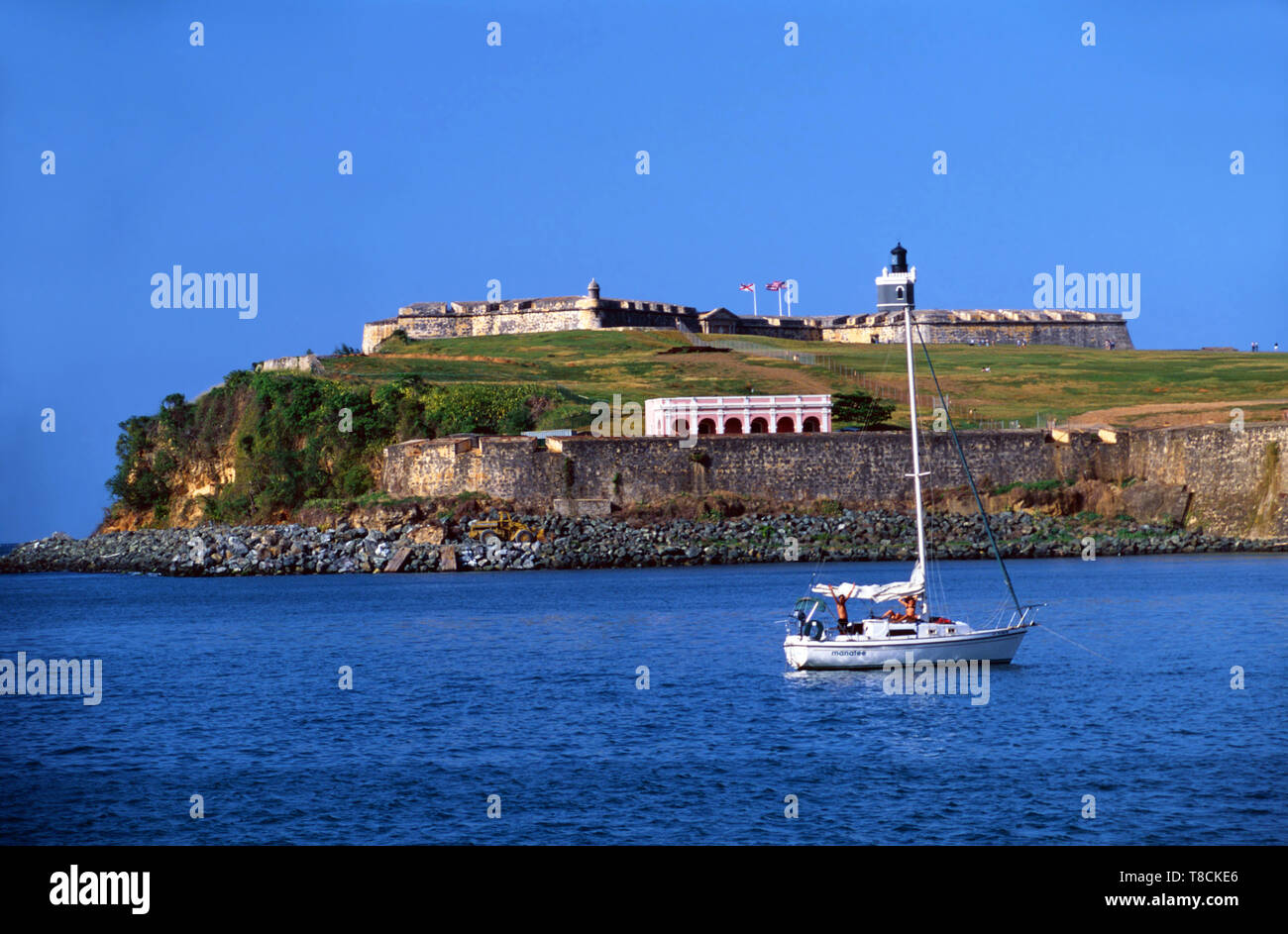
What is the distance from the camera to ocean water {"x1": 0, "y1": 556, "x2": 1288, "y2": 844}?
52.4 ft

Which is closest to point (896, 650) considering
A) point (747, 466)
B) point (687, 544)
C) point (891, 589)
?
point (891, 589)

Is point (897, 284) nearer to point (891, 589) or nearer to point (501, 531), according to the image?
point (891, 589)

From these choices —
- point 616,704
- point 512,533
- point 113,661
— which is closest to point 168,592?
point 512,533

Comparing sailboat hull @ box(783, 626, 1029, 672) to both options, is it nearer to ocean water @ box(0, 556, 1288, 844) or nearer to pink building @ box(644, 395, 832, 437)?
ocean water @ box(0, 556, 1288, 844)

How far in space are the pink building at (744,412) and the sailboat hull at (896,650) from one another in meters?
40.0

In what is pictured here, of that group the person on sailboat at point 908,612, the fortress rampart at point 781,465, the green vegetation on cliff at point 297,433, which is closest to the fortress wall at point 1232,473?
the fortress rampart at point 781,465

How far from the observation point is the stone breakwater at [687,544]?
185ft

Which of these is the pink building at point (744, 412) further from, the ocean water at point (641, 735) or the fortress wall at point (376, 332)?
the fortress wall at point (376, 332)

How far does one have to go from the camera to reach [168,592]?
52188 mm

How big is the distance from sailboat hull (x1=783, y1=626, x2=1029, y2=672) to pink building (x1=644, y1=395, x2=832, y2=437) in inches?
1576
